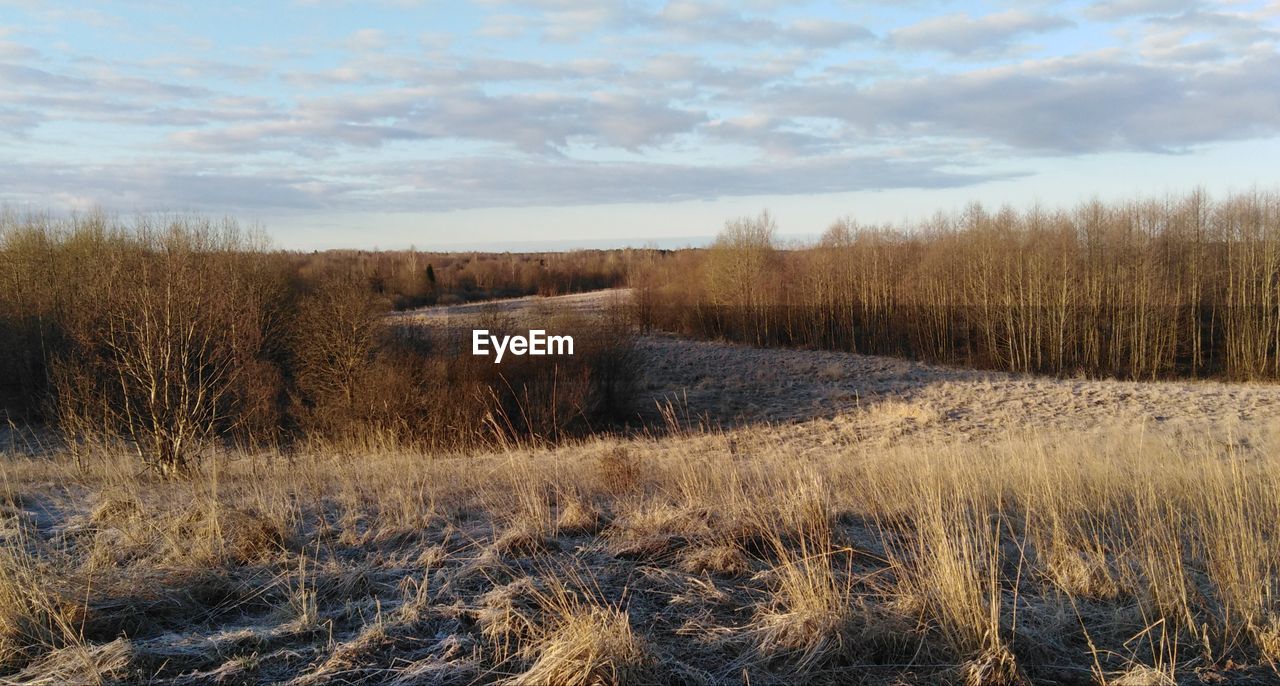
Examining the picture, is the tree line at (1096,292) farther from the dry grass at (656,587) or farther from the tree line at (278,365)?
the dry grass at (656,587)

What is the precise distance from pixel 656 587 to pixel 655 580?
75 millimetres

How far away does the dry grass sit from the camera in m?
3.07

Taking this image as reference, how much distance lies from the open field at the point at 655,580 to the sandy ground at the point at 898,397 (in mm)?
8541

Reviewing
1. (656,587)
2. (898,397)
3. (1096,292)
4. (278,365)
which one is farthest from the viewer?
(1096,292)

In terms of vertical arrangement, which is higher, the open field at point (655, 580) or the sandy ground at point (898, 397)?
the open field at point (655, 580)

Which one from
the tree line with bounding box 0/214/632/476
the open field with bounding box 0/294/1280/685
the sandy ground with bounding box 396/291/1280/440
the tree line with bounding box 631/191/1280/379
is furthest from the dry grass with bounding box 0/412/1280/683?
the tree line with bounding box 631/191/1280/379

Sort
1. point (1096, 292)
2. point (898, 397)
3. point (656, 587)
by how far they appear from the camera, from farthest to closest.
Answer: point (1096, 292) → point (898, 397) → point (656, 587)

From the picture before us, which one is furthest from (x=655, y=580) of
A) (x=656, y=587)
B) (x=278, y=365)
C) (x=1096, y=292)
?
(x=1096, y=292)

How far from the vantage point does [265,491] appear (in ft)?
20.0

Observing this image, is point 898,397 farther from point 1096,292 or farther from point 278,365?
point 278,365

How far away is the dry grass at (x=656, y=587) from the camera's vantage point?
10.1 ft

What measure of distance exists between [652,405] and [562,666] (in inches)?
875

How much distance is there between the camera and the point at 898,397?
23562mm

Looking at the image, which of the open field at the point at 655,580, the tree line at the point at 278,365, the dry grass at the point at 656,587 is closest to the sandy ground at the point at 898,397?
the tree line at the point at 278,365
